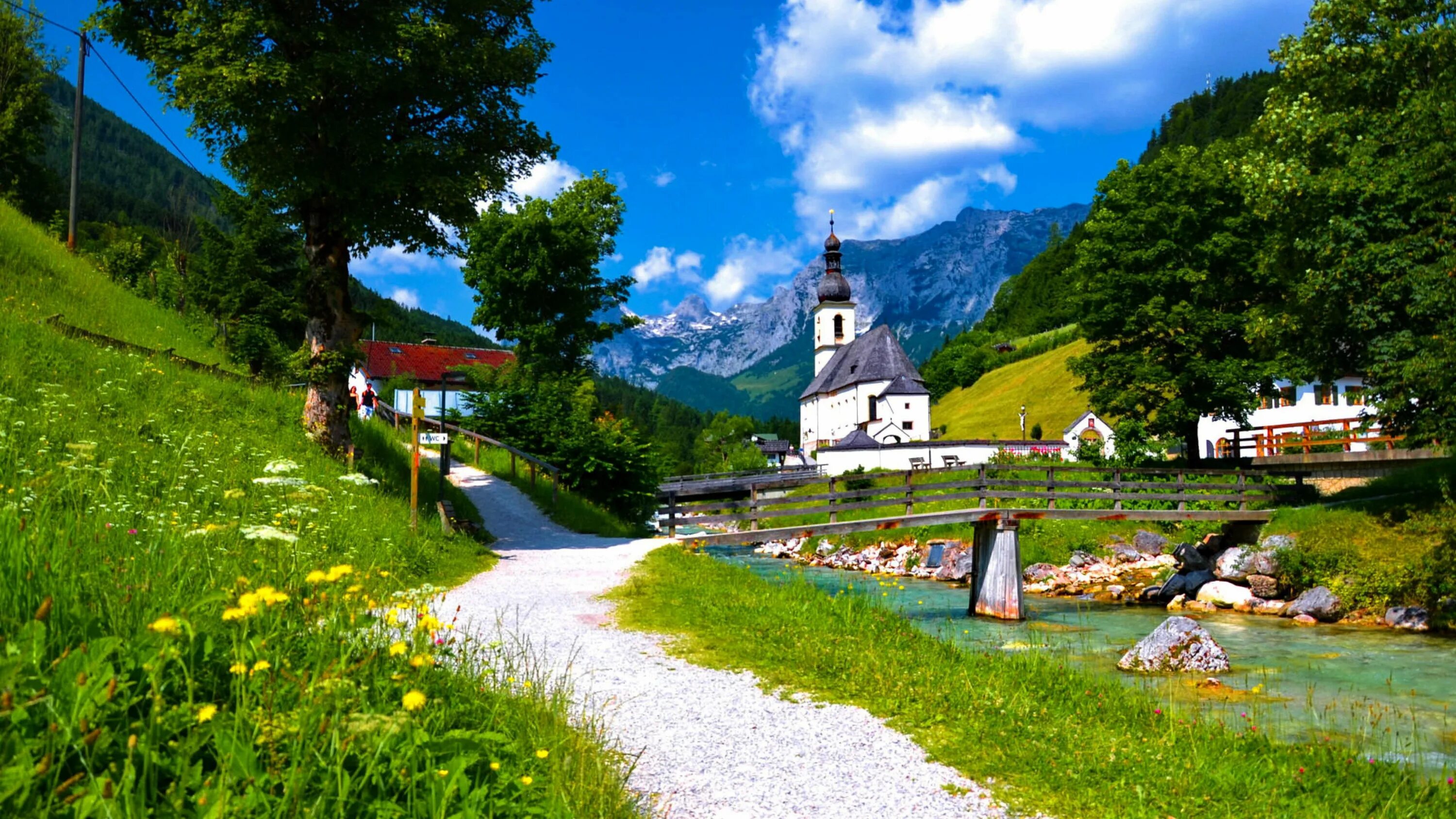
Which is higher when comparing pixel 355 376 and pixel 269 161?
pixel 269 161

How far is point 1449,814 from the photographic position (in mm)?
5602

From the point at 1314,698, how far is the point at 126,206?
185 m

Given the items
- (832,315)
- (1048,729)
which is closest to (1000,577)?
(1048,729)

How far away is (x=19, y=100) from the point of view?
31.6 m

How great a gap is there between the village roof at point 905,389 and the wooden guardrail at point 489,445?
65.3 metres

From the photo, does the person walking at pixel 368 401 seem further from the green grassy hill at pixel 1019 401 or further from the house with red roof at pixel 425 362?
the green grassy hill at pixel 1019 401

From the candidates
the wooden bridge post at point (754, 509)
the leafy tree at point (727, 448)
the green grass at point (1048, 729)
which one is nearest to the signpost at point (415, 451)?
the green grass at point (1048, 729)

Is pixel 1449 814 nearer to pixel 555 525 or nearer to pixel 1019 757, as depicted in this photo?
pixel 1019 757

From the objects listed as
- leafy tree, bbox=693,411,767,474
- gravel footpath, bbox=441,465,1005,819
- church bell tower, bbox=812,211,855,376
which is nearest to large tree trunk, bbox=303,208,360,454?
gravel footpath, bbox=441,465,1005,819

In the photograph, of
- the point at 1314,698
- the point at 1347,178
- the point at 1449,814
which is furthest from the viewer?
the point at 1347,178

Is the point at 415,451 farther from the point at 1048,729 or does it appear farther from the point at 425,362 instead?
the point at 425,362

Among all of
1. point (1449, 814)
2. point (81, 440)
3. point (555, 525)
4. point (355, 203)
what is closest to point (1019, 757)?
point (1449, 814)

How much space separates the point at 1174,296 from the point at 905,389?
59483mm

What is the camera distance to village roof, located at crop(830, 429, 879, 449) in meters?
78.4
